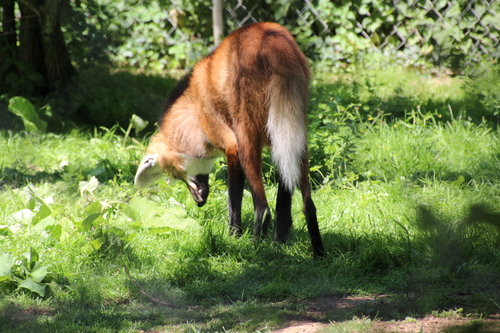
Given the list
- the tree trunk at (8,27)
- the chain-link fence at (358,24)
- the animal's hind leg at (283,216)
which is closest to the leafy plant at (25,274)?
the animal's hind leg at (283,216)

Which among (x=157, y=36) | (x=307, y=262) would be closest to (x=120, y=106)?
(x=157, y=36)

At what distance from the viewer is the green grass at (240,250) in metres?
2.30

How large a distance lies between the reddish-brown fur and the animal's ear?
0.31 meters

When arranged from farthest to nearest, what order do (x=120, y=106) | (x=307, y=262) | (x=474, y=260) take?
(x=120, y=106) → (x=307, y=262) → (x=474, y=260)

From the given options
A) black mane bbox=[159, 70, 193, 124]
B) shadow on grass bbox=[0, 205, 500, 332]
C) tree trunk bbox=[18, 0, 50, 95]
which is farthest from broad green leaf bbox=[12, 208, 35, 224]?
tree trunk bbox=[18, 0, 50, 95]

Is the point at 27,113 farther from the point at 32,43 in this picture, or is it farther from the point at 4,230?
the point at 4,230

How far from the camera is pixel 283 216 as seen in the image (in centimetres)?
306

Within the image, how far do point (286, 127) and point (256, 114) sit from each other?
20 cm

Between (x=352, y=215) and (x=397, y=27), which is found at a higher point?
(x=397, y=27)

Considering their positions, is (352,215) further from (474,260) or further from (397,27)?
(397,27)

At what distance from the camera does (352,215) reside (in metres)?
3.35

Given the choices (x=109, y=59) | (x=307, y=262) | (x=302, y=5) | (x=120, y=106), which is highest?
(x=302, y=5)

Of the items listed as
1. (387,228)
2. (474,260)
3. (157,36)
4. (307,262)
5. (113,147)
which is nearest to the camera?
(474,260)

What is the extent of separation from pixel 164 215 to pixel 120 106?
262 centimetres
